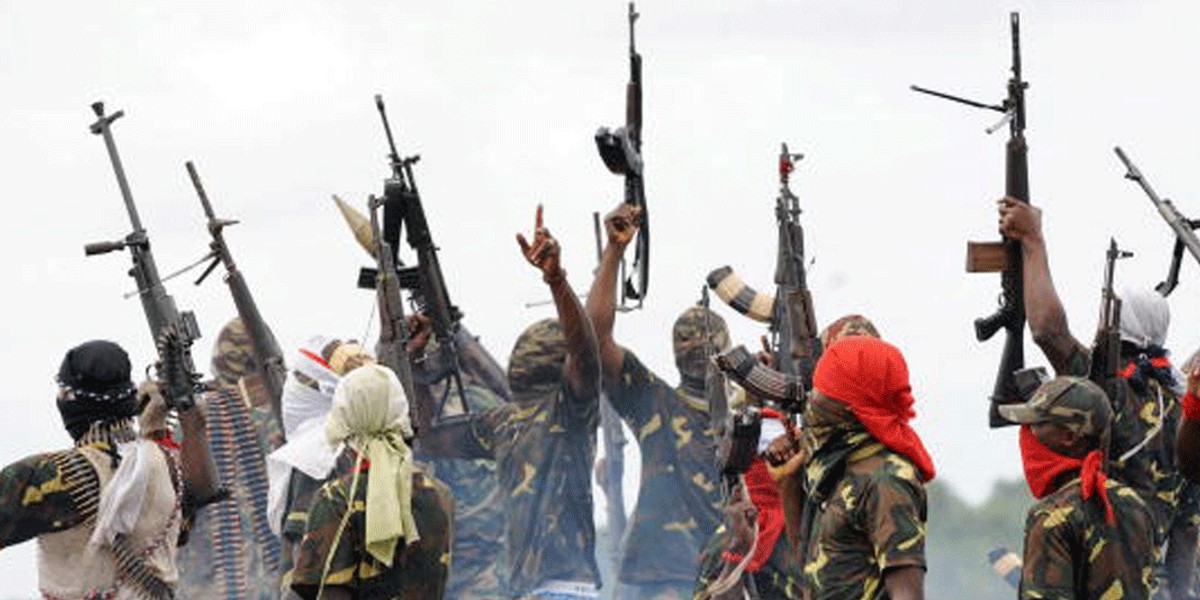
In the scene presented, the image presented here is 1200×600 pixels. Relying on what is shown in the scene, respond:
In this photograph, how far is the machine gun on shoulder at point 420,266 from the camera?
18.5 meters

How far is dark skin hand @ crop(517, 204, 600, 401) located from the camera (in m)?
16.9

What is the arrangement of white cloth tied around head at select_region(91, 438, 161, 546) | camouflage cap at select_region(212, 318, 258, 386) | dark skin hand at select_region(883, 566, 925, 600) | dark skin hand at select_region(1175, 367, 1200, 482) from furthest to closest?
camouflage cap at select_region(212, 318, 258, 386), white cloth tied around head at select_region(91, 438, 161, 546), dark skin hand at select_region(1175, 367, 1200, 482), dark skin hand at select_region(883, 566, 925, 600)

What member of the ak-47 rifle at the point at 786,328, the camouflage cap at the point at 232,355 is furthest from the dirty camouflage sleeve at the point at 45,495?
the camouflage cap at the point at 232,355

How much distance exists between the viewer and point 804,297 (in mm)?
16375

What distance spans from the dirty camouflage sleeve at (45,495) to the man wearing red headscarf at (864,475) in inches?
109

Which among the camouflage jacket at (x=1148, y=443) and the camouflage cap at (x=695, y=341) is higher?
the camouflage jacket at (x=1148, y=443)

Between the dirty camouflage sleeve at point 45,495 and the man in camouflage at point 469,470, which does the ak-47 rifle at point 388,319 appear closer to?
the man in camouflage at point 469,470

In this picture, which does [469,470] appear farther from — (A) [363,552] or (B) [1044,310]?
(A) [363,552]

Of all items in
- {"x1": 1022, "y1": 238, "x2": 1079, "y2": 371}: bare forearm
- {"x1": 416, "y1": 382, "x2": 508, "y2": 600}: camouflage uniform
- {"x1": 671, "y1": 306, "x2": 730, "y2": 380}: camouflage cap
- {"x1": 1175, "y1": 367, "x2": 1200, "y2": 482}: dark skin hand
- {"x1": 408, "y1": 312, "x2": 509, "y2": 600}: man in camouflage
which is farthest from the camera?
{"x1": 671, "y1": 306, "x2": 730, "y2": 380}: camouflage cap

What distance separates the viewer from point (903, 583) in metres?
11.3

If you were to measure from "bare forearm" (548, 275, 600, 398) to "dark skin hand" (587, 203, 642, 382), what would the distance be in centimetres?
13

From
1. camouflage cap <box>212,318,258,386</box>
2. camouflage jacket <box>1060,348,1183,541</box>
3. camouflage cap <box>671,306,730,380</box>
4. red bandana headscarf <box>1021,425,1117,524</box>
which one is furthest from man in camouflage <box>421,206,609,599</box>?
red bandana headscarf <box>1021,425,1117,524</box>

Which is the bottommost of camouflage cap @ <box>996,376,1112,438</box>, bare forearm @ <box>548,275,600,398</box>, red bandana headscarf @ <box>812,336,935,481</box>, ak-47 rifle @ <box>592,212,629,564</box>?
ak-47 rifle @ <box>592,212,629,564</box>

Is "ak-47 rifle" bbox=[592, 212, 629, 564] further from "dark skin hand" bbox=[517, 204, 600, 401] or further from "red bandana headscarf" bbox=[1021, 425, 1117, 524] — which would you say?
"red bandana headscarf" bbox=[1021, 425, 1117, 524]
